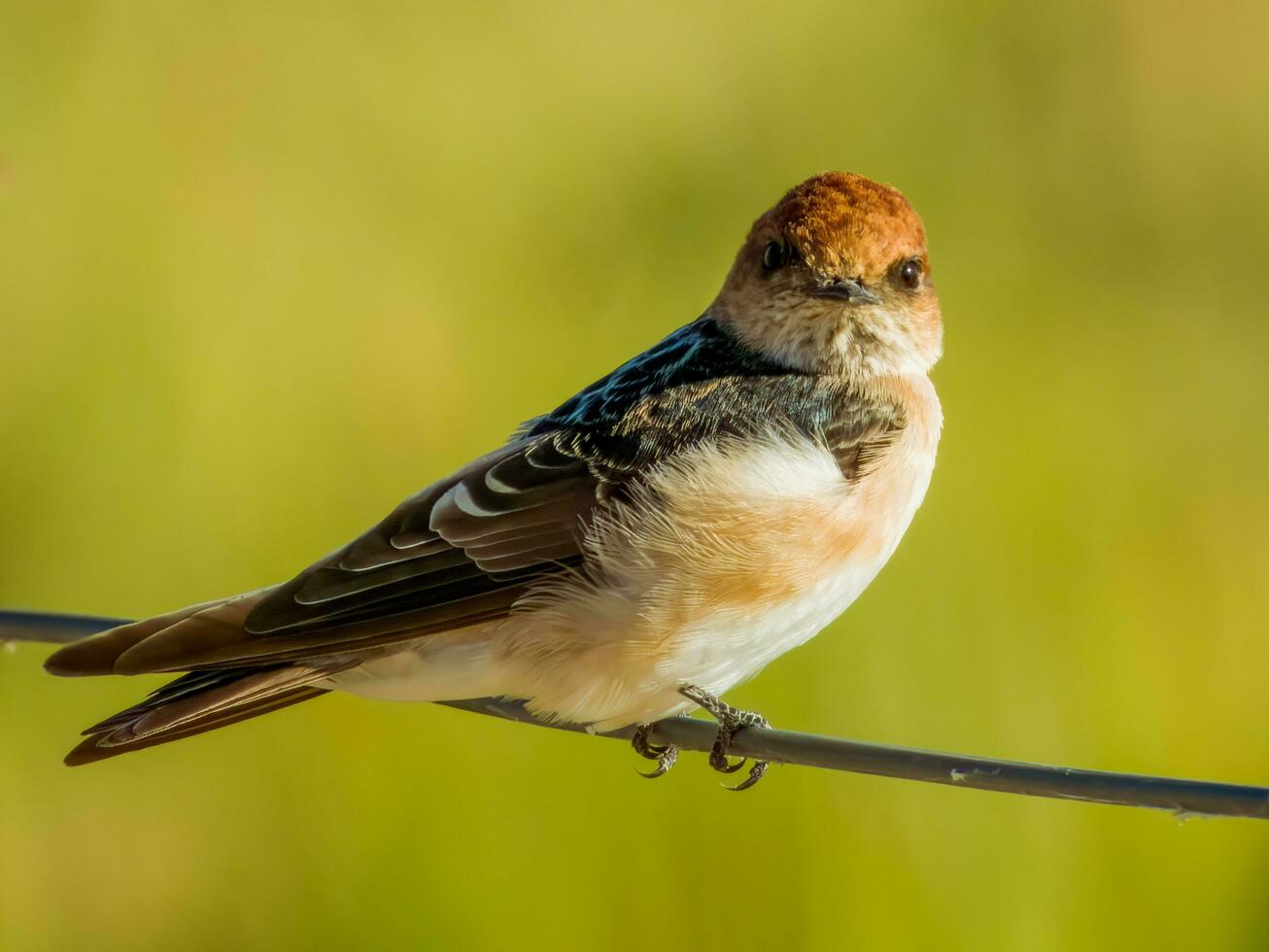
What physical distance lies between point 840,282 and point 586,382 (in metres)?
1.33

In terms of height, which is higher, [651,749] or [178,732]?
[651,749]

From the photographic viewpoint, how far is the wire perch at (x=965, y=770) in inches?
73.3

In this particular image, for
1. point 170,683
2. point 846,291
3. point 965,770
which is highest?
point 846,291

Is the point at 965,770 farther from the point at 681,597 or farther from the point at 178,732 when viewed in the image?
the point at 178,732

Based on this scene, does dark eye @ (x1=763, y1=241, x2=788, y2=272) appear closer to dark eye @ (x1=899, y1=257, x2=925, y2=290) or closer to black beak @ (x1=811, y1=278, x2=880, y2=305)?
black beak @ (x1=811, y1=278, x2=880, y2=305)

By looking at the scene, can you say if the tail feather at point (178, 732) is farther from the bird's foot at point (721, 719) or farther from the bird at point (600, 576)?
the bird's foot at point (721, 719)

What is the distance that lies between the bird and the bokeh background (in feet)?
2.24

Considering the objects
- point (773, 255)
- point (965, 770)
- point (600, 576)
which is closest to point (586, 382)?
point (773, 255)

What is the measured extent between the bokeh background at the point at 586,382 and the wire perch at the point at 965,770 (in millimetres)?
1115

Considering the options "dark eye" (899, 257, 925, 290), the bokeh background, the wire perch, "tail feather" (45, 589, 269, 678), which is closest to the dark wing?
"tail feather" (45, 589, 269, 678)

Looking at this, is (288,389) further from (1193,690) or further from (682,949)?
(1193,690)

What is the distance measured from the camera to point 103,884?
3.77 metres

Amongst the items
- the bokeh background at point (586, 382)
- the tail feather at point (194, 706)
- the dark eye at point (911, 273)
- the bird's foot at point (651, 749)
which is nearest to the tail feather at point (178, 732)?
the tail feather at point (194, 706)

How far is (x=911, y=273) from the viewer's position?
130 inches
